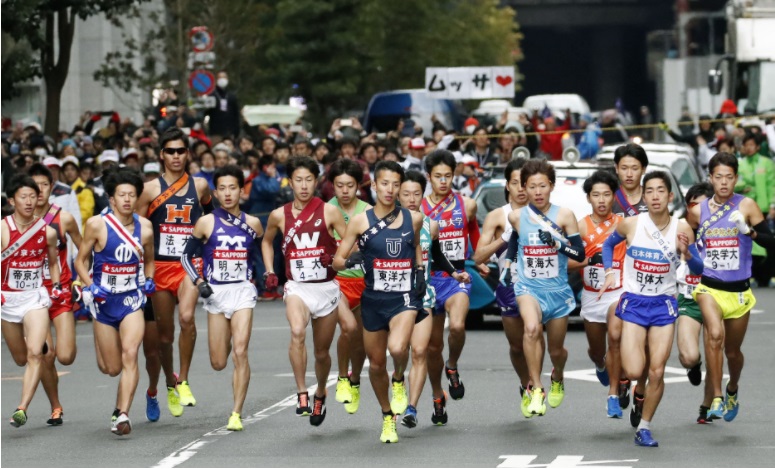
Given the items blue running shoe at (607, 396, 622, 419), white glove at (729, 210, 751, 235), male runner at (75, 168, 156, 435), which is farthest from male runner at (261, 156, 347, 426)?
white glove at (729, 210, 751, 235)

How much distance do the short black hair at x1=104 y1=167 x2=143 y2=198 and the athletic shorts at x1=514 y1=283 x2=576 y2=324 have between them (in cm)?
277

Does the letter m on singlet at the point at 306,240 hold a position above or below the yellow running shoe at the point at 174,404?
above

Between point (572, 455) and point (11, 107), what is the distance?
39.3m

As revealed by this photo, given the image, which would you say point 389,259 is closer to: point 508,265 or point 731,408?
point 508,265

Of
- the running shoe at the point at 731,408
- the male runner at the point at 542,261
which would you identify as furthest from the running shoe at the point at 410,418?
the running shoe at the point at 731,408

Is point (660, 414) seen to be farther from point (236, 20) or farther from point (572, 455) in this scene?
point (236, 20)

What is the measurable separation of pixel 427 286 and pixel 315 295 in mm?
809

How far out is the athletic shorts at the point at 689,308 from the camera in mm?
13836

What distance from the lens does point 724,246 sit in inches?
538

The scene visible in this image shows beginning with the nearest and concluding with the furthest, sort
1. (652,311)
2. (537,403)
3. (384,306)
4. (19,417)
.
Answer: (652,311), (384,306), (537,403), (19,417)

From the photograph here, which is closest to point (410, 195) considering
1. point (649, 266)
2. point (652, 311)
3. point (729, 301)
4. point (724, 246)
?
point (649, 266)

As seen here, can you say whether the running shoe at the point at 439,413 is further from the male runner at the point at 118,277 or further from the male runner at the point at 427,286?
the male runner at the point at 118,277

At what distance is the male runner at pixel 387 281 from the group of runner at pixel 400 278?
0.5 inches

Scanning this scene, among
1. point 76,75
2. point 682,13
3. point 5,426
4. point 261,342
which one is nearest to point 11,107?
point 76,75
